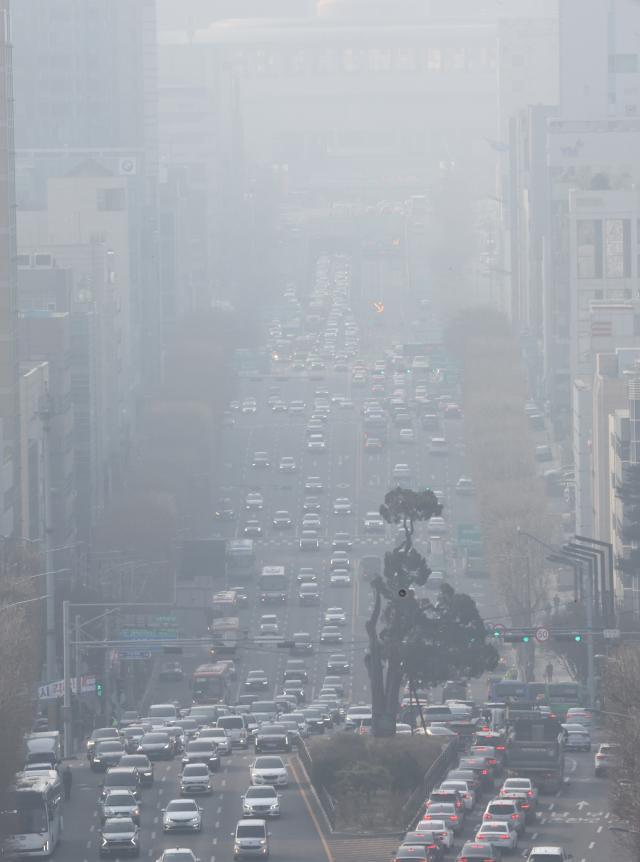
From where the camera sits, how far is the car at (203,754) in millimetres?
60125

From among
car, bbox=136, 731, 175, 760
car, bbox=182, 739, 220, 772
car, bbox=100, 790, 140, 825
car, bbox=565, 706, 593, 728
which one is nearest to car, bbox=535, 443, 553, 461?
car, bbox=565, 706, 593, 728

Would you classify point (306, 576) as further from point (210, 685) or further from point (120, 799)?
point (120, 799)

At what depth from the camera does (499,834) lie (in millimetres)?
50031

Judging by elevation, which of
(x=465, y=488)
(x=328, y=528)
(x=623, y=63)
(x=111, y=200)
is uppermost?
(x=623, y=63)

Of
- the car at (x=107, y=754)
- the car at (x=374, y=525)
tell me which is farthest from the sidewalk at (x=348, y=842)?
the car at (x=374, y=525)

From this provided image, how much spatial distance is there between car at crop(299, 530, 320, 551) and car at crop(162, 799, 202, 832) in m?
56.4

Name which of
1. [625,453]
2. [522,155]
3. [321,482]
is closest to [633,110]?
[522,155]

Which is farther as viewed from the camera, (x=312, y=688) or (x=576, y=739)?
(x=312, y=688)

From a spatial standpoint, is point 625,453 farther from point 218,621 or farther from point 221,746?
point 221,746

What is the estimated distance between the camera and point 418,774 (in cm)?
5616

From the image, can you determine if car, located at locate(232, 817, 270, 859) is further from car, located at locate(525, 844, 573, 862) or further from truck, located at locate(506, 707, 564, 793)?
truck, located at locate(506, 707, 564, 793)

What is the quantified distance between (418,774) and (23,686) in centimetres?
937

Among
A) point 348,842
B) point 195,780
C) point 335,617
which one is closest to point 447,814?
point 348,842

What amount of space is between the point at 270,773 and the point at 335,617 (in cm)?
3763
